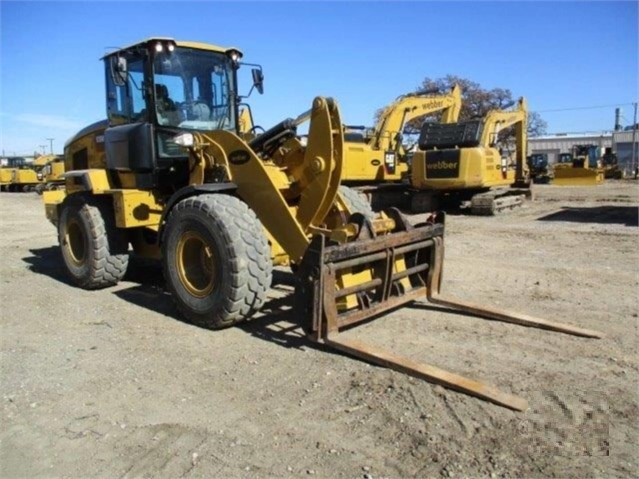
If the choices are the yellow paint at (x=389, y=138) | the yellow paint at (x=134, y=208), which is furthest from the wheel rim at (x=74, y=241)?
the yellow paint at (x=389, y=138)

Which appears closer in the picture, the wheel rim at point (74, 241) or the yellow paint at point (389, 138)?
the wheel rim at point (74, 241)

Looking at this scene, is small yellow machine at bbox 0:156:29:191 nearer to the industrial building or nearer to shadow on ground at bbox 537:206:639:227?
shadow on ground at bbox 537:206:639:227

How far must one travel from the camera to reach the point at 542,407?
362 cm

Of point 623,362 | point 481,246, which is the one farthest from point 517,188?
point 623,362

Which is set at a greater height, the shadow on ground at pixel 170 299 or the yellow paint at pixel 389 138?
the yellow paint at pixel 389 138

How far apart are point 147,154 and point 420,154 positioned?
10799mm

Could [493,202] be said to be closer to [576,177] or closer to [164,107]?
[164,107]

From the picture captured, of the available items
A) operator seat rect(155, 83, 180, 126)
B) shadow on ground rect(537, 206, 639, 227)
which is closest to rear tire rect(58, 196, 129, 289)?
operator seat rect(155, 83, 180, 126)

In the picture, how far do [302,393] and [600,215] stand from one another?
518 inches

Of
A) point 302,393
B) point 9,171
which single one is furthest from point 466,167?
point 9,171

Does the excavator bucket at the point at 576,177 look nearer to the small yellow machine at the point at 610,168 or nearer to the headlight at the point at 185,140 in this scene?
the small yellow machine at the point at 610,168

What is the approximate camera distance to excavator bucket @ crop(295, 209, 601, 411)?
4.15m

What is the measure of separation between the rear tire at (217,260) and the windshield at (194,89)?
4.78 feet

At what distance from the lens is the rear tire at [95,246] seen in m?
6.77
